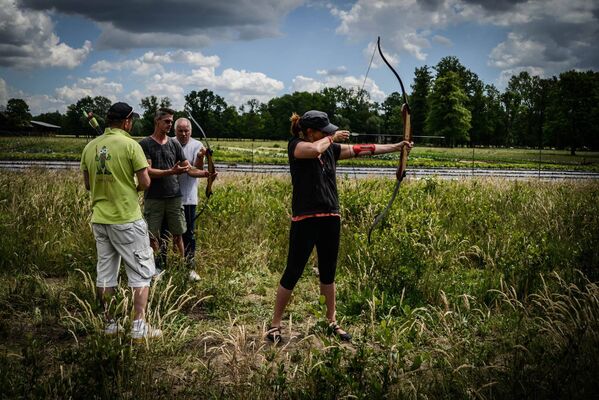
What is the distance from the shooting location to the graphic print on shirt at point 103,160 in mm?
3447

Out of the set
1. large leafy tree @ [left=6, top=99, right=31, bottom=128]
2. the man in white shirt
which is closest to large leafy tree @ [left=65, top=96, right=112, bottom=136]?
large leafy tree @ [left=6, top=99, right=31, bottom=128]

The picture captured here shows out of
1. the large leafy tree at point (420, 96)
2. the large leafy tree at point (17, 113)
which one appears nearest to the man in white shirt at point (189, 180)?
the large leafy tree at point (17, 113)

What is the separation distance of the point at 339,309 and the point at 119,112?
2.93 metres

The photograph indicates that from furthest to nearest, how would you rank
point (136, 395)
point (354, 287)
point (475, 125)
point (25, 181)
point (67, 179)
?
point (475, 125)
point (67, 179)
point (25, 181)
point (354, 287)
point (136, 395)

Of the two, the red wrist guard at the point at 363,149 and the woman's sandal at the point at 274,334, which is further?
the red wrist guard at the point at 363,149

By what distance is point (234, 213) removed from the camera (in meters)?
7.41

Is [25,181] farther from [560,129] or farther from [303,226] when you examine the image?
[560,129]

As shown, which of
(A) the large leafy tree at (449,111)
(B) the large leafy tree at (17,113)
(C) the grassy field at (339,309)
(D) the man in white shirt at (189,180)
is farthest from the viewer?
(A) the large leafy tree at (449,111)

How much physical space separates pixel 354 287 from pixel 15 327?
138 inches

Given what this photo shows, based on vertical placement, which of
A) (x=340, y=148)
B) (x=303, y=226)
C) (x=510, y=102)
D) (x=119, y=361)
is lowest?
(x=119, y=361)

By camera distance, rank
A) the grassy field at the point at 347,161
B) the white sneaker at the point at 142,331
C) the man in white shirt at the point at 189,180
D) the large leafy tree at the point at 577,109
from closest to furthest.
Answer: the white sneaker at the point at 142,331 → the man in white shirt at the point at 189,180 → the grassy field at the point at 347,161 → the large leafy tree at the point at 577,109

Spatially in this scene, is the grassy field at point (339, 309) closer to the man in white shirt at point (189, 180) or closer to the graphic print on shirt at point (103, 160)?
the man in white shirt at point (189, 180)

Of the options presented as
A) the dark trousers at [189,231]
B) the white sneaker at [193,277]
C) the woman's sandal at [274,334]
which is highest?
the dark trousers at [189,231]

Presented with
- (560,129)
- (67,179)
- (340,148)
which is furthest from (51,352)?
(560,129)
